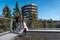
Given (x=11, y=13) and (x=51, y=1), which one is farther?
(x=11, y=13)

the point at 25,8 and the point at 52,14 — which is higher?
the point at 25,8

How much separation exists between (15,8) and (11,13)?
964mm

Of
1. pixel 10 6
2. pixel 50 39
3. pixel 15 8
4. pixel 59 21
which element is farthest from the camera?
pixel 10 6

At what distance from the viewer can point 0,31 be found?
709 centimetres

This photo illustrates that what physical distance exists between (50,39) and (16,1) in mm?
10292

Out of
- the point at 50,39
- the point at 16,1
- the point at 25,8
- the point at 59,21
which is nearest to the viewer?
the point at 50,39

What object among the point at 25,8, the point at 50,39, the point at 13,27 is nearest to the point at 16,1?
the point at 13,27

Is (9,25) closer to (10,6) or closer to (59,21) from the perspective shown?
(59,21)

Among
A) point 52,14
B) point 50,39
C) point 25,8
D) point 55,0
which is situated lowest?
point 50,39

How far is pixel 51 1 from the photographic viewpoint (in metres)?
13.4

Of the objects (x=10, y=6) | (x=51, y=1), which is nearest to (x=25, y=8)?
(x=10, y=6)

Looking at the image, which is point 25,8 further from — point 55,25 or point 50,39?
point 50,39

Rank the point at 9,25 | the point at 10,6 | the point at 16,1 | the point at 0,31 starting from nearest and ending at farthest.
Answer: the point at 0,31, the point at 9,25, the point at 16,1, the point at 10,6

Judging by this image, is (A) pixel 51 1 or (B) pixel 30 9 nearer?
(A) pixel 51 1
